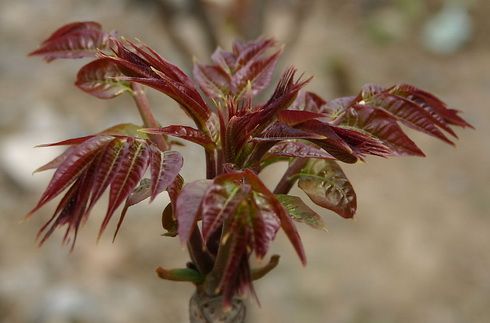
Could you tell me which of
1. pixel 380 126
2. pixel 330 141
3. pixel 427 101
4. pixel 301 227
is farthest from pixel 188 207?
pixel 301 227

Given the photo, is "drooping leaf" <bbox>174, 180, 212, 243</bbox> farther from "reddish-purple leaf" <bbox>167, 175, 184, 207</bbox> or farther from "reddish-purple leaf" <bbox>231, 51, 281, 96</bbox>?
"reddish-purple leaf" <bbox>231, 51, 281, 96</bbox>

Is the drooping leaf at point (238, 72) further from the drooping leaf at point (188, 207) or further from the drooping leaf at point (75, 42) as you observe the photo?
the drooping leaf at point (188, 207)

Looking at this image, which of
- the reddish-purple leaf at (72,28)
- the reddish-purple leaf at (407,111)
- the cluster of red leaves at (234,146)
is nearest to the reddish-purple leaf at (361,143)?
the cluster of red leaves at (234,146)

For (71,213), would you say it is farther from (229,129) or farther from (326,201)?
(326,201)

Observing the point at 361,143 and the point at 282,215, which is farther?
the point at 361,143

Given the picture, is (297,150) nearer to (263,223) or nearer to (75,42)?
(263,223)

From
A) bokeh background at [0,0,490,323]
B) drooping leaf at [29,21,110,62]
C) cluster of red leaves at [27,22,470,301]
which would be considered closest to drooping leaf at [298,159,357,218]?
cluster of red leaves at [27,22,470,301]
